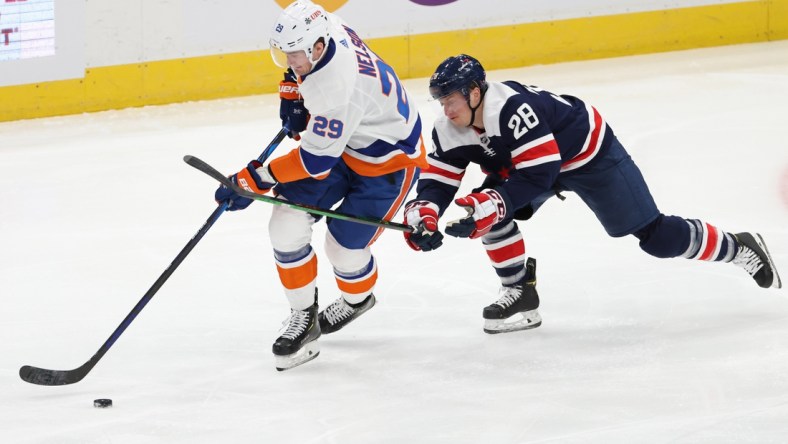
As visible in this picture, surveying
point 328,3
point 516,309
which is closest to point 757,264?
point 516,309

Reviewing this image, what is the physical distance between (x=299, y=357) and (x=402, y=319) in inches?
19.7

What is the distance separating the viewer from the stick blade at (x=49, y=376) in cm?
307

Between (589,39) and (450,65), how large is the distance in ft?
14.1

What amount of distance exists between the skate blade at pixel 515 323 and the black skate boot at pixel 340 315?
40cm

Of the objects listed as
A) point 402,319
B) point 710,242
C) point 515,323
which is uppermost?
point 710,242

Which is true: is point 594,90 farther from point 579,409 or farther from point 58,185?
point 579,409

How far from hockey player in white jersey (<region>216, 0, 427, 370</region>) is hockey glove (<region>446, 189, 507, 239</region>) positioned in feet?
0.81

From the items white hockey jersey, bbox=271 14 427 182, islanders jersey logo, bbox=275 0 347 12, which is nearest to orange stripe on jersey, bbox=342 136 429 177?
white hockey jersey, bbox=271 14 427 182

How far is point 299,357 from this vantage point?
3256mm

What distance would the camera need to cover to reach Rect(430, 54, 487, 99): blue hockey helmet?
127 inches

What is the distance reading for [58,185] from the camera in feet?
17.6

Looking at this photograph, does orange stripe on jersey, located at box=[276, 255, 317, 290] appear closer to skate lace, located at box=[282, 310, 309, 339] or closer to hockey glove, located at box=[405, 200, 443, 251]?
skate lace, located at box=[282, 310, 309, 339]

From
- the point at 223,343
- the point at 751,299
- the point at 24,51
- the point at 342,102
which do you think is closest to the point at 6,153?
the point at 24,51

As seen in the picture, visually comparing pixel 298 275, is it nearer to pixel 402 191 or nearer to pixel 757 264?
pixel 402 191
